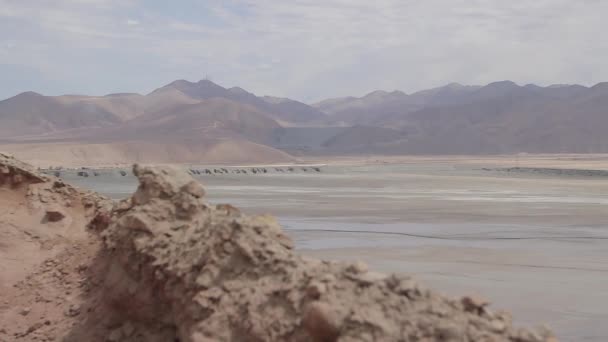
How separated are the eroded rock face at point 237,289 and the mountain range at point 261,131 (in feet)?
227

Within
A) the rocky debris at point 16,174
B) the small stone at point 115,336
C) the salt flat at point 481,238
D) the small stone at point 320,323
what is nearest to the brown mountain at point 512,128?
the salt flat at point 481,238

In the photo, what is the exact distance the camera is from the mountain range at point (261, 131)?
83312 mm

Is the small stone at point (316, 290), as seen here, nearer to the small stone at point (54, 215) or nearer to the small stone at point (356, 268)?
the small stone at point (356, 268)

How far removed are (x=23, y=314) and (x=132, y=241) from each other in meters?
1.20

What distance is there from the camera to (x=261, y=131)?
4830 inches

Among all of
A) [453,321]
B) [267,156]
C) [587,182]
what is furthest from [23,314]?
[267,156]

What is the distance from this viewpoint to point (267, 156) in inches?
3317

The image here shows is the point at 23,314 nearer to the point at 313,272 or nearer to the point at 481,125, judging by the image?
the point at 313,272

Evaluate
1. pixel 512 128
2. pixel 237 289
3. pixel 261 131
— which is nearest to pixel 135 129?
pixel 261 131

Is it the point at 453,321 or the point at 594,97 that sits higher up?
the point at 594,97

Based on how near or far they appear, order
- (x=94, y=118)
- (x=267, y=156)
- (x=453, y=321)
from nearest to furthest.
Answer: (x=453, y=321)
(x=267, y=156)
(x=94, y=118)

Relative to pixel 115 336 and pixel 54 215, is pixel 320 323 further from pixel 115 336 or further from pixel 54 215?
pixel 54 215

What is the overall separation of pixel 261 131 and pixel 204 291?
119 metres

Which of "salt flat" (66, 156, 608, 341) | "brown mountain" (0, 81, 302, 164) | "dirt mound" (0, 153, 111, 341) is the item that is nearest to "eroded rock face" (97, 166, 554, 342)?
"dirt mound" (0, 153, 111, 341)
